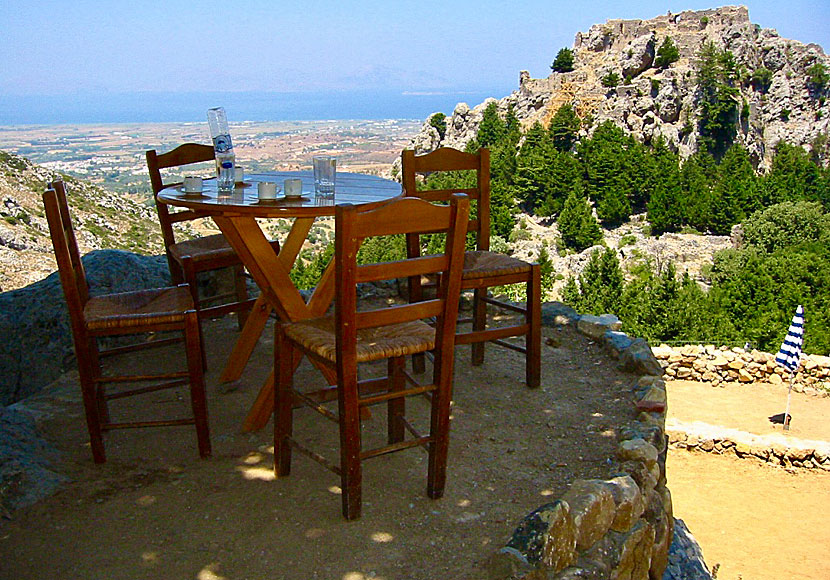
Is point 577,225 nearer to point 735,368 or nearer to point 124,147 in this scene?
point 735,368

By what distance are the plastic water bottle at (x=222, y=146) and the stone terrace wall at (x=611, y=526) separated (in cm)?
176

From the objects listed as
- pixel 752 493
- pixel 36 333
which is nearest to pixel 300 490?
pixel 36 333

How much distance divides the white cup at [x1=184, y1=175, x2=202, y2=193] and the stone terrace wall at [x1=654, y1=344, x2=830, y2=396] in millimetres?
8879

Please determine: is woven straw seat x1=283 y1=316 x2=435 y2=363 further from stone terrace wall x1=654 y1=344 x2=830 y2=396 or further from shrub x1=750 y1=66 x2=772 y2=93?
shrub x1=750 y1=66 x2=772 y2=93

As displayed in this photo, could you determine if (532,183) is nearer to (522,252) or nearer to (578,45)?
(522,252)

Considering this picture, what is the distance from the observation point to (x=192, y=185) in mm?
2654

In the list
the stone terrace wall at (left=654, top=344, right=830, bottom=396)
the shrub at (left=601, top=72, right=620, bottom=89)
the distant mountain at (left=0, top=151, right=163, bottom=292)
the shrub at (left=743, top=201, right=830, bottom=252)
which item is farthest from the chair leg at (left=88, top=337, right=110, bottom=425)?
the shrub at (left=601, top=72, right=620, bottom=89)

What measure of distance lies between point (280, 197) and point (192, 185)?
1.23 feet

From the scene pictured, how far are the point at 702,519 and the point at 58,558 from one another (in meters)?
6.88

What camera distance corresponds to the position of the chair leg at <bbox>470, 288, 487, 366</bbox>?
141 inches

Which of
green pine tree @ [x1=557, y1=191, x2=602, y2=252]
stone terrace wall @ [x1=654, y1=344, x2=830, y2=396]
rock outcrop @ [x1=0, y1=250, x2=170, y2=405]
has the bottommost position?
green pine tree @ [x1=557, y1=191, x2=602, y2=252]

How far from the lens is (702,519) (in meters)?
7.27

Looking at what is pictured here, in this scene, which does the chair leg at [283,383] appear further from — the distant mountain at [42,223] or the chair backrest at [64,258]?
the distant mountain at [42,223]

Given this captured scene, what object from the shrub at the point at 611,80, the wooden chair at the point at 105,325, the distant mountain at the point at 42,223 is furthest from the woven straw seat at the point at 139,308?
the shrub at the point at 611,80
